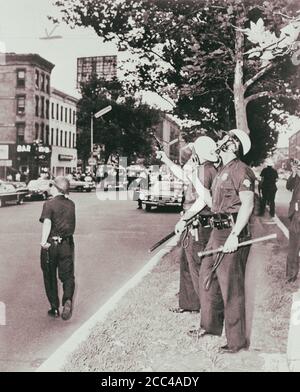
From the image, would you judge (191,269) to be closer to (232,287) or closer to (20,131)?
(232,287)

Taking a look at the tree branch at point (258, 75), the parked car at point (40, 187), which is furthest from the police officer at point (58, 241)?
the tree branch at point (258, 75)

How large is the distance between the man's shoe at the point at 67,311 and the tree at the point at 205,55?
2.04m

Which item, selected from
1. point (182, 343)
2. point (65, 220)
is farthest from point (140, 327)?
point (65, 220)

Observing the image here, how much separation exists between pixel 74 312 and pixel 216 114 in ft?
7.76

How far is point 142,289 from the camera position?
570 centimetres

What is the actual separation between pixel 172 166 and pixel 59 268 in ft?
4.32

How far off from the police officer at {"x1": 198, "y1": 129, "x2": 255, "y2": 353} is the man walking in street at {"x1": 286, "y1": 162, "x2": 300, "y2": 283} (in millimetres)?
918

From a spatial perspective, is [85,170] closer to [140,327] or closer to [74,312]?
[74,312]

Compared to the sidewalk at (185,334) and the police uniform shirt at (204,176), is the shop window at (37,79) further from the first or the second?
the sidewalk at (185,334)

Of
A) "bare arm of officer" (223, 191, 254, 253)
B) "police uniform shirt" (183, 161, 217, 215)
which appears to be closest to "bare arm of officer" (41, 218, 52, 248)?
"police uniform shirt" (183, 161, 217, 215)

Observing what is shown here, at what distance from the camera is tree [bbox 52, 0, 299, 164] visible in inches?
188

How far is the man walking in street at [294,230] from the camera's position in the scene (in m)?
4.93

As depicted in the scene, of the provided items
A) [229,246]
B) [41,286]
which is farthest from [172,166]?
[41,286]

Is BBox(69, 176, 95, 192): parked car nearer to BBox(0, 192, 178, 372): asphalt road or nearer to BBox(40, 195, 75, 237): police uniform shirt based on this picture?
BBox(0, 192, 178, 372): asphalt road
